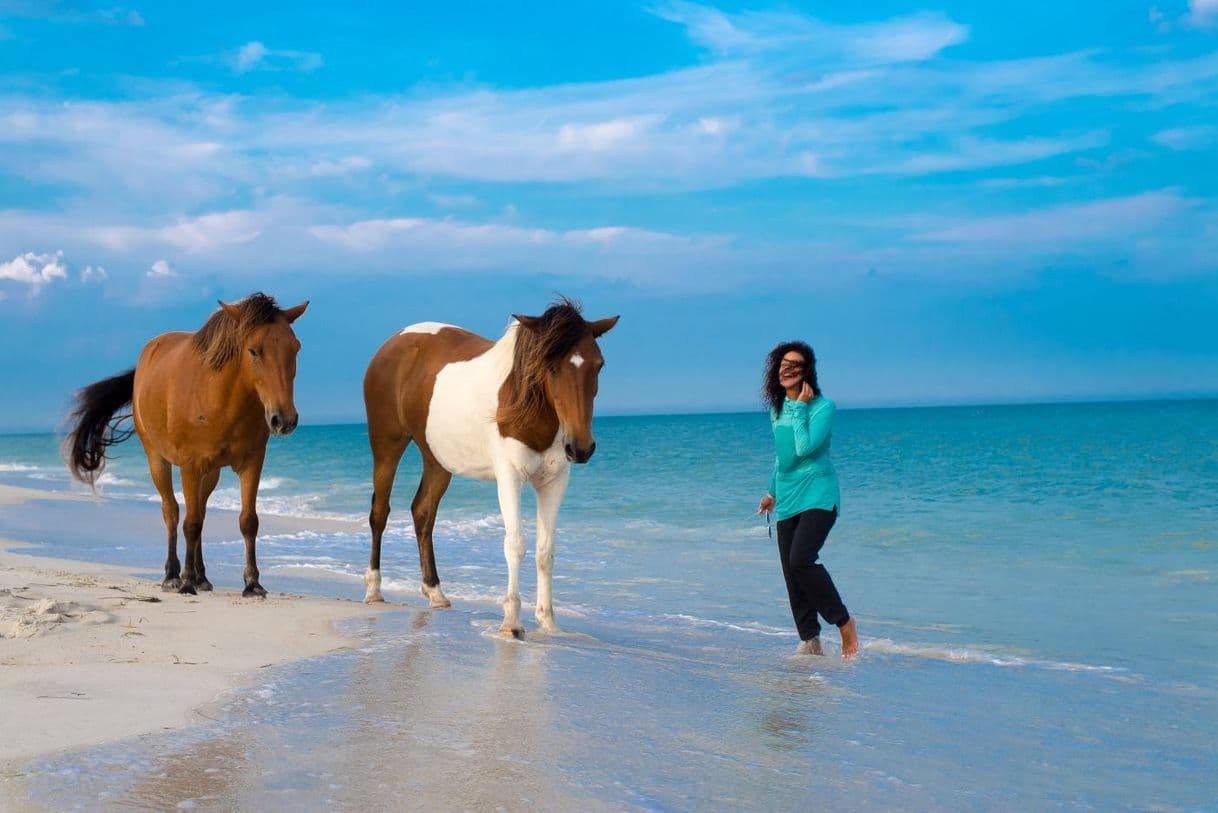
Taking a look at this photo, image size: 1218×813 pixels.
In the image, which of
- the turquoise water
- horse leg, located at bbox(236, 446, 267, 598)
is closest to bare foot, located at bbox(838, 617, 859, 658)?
the turquoise water

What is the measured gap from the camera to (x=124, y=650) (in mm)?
5133

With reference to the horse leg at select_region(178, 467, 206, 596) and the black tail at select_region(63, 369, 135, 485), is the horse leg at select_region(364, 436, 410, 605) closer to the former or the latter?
the horse leg at select_region(178, 467, 206, 596)

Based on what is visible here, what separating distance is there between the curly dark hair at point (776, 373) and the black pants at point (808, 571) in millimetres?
630

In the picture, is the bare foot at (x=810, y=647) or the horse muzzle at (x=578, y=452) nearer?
the horse muzzle at (x=578, y=452)

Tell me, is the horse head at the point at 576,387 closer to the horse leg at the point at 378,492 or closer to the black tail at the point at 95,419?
the horse leg at the point at 378,492

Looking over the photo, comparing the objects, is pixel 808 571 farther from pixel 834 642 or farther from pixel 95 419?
pixel 95 419

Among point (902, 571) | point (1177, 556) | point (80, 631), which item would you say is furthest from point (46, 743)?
point (1177, 556)

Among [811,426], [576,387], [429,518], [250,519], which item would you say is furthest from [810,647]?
[250,519]

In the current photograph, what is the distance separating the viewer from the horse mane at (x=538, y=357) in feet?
19.3

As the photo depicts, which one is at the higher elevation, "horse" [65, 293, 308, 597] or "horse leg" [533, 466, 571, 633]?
"horse" [65, 293, 308, 597]

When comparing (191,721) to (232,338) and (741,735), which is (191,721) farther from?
(232,338)

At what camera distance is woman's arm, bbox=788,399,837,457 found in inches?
231

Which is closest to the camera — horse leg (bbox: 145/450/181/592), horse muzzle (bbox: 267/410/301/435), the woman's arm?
the woman's arm

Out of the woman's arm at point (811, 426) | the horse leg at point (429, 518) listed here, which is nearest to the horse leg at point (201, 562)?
the horse leg at point (429, 518)
